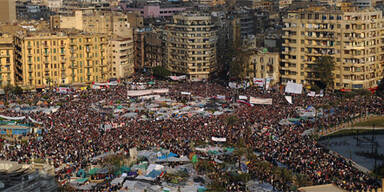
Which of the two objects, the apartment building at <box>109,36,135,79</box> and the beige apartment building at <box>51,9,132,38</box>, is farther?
the beige apartment building at <box>51,9,132,38</box>

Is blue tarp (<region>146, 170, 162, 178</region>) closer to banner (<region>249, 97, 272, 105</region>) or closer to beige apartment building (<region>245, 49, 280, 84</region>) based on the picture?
banner (<region>249, 97, 272, 105</region>)

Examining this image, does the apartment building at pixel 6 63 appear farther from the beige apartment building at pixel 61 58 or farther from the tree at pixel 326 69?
the tree at pixel 326 69

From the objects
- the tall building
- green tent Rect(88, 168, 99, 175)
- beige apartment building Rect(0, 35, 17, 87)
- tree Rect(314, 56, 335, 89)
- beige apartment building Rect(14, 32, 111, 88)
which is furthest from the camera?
the tall building

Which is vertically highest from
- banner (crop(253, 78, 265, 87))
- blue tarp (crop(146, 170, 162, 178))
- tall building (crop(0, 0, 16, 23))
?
tall building (crop(0, 0, 16, 23))

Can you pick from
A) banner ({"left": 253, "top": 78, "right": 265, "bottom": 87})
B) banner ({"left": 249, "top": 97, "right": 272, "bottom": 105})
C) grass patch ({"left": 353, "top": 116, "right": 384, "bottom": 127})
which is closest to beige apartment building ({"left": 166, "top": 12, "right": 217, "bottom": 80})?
banner ({"left": 253, "top": 78, "right": 265, "bottom": 87})

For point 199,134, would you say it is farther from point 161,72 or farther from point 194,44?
point 194,44

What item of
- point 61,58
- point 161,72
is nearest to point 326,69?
point 161,72
